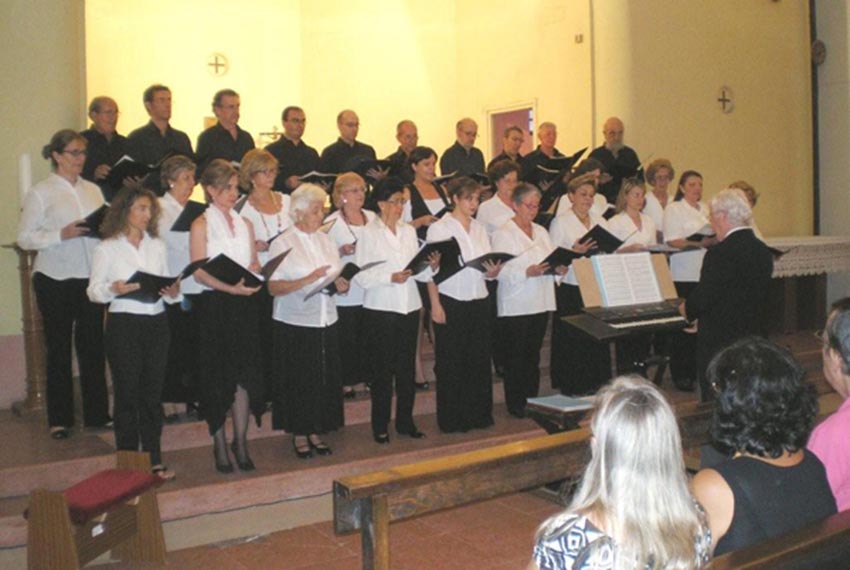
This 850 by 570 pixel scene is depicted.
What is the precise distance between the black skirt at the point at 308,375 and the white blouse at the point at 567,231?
2.07m

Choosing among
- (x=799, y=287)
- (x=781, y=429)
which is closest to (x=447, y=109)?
(x=799, y=287)

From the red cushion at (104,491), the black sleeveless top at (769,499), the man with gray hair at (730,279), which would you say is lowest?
the red cushion at (104,491)

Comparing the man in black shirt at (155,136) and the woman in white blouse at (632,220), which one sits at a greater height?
the man in black shirt at (155,136)

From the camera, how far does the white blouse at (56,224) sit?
5.38 metres

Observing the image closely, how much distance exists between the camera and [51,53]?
20.3 ft

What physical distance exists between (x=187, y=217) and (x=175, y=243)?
0.52m

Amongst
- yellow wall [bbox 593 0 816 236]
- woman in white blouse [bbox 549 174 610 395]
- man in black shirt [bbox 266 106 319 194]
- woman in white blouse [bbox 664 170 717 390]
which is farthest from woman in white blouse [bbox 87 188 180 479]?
yellow wall [bbox 593 0 816 236]

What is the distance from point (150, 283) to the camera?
465cm

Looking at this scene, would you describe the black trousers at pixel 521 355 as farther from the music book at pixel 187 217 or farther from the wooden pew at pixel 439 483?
the wooden pew at pixel 439 483

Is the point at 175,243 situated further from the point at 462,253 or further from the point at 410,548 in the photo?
the point at 410,548

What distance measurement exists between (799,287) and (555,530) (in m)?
9.30

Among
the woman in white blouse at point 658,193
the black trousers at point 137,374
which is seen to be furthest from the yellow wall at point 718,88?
the black trousers at point 137,374

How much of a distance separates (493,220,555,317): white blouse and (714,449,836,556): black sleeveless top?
13.1 feet

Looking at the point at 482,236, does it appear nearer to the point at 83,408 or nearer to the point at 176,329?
the point at 176,329
